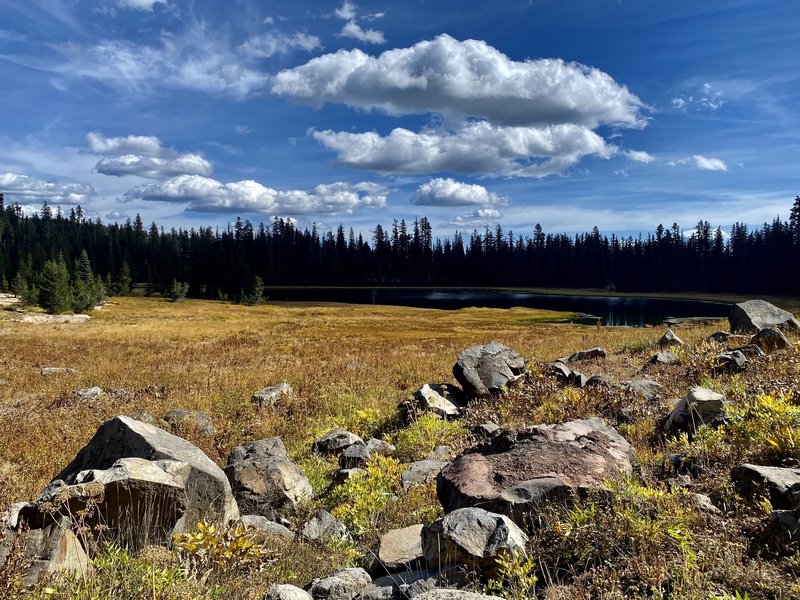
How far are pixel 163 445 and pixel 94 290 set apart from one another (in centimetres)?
8229

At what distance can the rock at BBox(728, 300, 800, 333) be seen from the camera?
16.1 meters

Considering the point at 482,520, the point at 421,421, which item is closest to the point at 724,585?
the point at 482,520

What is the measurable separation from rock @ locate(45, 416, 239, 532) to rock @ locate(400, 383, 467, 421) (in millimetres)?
5740

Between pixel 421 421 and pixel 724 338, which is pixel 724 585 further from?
pixel 724 338

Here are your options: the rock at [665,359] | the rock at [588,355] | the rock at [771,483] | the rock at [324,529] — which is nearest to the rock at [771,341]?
the rock at [665,359]

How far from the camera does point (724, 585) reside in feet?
11.5

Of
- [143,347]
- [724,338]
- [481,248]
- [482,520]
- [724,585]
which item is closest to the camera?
[724,585]

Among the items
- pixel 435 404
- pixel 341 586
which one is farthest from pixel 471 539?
pixel 435 404

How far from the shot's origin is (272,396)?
14500 mm

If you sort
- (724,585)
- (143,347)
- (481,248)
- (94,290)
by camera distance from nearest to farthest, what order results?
(724,585) < (143,347) < (94,290) < (481,248)

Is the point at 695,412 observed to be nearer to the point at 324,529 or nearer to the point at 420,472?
the point at 420,472

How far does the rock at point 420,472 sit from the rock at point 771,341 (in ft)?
31.8

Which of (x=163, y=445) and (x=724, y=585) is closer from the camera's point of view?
(x=724, y=585)

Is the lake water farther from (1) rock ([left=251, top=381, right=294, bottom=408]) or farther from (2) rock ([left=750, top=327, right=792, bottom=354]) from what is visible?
(1) rock ([left=251, top=381, right=294, bottom=408])
